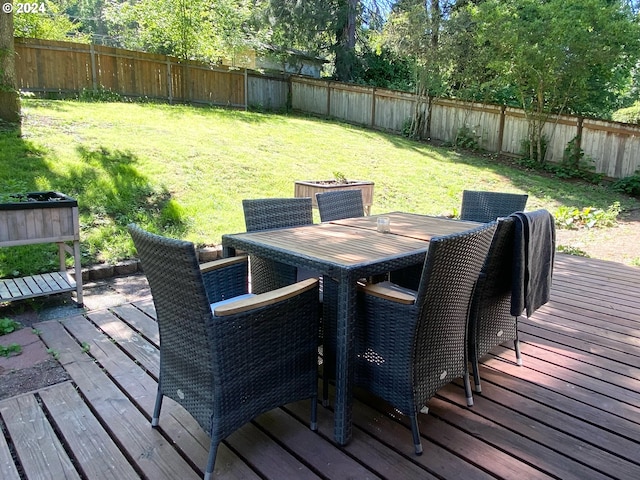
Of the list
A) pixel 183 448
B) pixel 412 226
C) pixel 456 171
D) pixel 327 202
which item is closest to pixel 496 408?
pixel 412 226

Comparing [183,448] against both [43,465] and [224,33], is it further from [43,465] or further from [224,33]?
[224,33]

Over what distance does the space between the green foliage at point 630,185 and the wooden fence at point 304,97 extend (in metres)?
0.38

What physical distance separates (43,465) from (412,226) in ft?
7.18

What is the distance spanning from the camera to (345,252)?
7.02 feet

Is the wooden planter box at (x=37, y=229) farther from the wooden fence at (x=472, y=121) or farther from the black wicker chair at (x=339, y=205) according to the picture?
the wooden fence at (x=472, y=121)

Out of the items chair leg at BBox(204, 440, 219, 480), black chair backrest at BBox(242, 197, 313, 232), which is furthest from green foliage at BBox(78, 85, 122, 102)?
chair leg at BBox(204, 440, 219, 480)

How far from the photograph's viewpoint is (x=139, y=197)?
505 cm

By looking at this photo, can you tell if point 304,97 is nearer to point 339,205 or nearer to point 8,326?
point 339,205

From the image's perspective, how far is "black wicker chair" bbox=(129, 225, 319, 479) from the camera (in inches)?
61.7

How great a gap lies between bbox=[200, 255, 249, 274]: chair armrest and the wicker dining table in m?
0.06

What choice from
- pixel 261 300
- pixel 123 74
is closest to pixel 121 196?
pixel 261 300

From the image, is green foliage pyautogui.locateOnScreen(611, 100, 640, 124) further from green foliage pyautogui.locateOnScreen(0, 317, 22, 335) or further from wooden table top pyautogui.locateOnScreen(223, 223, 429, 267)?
green foliage pyautogui.locateOnScreen(0, 317, 22, 335)

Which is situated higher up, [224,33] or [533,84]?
[224,33]

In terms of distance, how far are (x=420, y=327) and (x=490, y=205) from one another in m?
2.22
